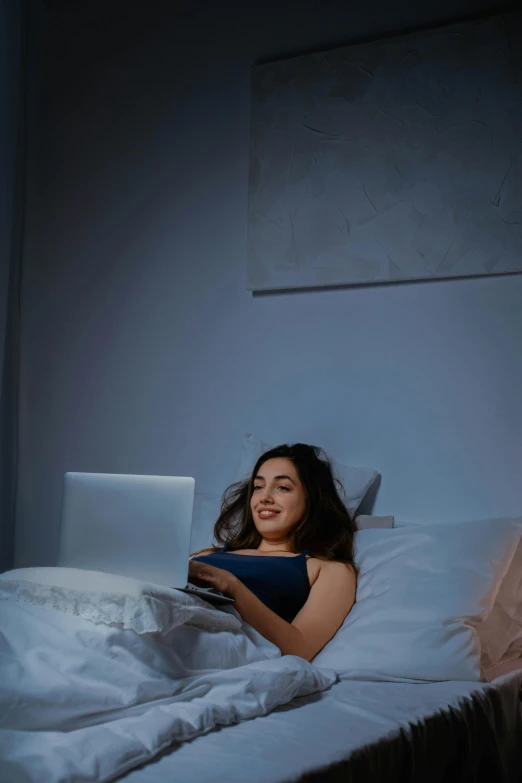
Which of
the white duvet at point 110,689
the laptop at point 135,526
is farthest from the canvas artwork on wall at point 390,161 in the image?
the white duvet at point 110,689

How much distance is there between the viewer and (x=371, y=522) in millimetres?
2391

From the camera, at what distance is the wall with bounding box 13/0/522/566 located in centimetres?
245

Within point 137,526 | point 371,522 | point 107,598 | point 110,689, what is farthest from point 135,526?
point 371,522

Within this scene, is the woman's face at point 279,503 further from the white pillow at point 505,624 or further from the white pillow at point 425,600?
the white pillow at point 505,624

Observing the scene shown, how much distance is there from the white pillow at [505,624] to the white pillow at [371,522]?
1.23ft

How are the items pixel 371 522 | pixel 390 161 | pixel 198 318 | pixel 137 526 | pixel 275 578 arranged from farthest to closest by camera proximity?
1. pixel 198 318
2. pixel 390 161
3. pixel 371 522
4. pixel 275 578
5. pixel 137 526

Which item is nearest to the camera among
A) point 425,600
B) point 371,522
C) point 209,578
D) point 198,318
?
point 209,578

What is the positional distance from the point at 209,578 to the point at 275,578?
0.92 ft

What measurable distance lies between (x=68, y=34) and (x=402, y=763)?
2879mm

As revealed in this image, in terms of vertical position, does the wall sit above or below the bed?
above

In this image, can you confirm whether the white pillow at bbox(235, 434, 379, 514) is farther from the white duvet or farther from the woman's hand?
the white duvet

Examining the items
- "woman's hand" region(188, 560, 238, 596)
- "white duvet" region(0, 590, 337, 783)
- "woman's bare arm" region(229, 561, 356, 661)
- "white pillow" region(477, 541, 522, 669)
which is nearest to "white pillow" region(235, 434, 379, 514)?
"woman's bare arm" region(229, 561, 356, 661)

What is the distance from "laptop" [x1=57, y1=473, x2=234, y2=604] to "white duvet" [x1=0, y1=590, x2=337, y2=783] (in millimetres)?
96

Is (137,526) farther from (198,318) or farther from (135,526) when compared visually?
(198,318)
